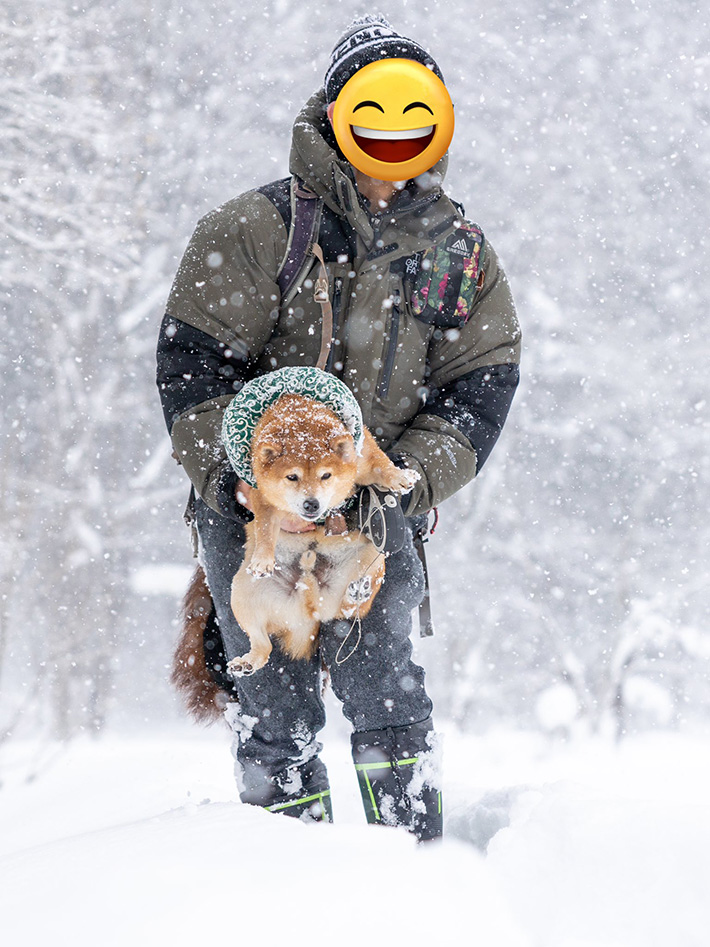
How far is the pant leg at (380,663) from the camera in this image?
7.75ft

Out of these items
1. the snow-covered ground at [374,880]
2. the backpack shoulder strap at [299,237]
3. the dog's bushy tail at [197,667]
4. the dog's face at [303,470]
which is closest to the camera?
the snow-covered ground at [374,880]

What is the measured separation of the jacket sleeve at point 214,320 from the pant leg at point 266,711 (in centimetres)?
23

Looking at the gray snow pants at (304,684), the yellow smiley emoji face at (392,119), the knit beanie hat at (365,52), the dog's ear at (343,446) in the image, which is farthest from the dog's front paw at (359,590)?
the knit beanie hat at (365,52)

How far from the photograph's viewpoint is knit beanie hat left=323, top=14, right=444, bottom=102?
2.33m

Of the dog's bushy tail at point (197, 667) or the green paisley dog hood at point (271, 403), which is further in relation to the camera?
the dog's bushy tail at point (197, 667)

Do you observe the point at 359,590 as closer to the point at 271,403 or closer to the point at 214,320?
the point at 271,403

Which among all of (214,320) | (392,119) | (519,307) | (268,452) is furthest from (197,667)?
(519,307)

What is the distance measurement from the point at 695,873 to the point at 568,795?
72cm

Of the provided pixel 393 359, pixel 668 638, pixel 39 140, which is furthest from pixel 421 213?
pixel 668 638

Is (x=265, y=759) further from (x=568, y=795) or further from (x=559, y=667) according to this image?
(x=559, y=667)

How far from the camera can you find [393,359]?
7.88ft

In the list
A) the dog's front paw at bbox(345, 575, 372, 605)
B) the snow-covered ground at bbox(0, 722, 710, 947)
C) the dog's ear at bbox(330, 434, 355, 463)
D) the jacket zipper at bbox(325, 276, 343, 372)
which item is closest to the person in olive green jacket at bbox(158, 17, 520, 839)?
the jacket zipper at bbox(325, 276, 343, 372)

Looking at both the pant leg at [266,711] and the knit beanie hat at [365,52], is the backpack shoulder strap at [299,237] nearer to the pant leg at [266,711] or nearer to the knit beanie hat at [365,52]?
the knit beanie hat at [365,52]

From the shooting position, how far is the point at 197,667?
2.72m
